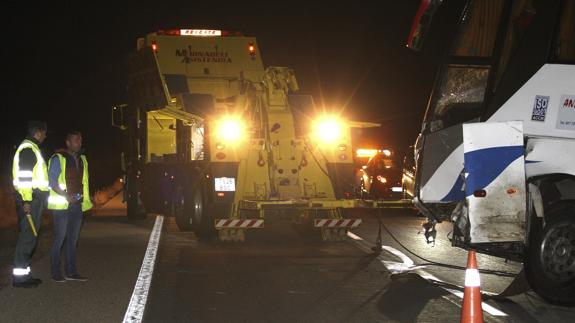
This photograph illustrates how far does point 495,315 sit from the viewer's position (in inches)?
312

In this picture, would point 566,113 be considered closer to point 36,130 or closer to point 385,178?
point 36,130

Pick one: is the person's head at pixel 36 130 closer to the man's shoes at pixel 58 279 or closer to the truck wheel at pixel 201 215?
the man's shoes at pixel 58 279

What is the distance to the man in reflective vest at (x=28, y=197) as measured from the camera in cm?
905

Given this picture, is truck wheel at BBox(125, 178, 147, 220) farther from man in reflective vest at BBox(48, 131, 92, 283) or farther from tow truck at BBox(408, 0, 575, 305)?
tow truck at BBox(408, 0, 575, 305)

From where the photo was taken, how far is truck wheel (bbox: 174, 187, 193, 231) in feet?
51.7

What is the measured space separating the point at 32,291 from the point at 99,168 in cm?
5076

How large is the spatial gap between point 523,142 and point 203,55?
11.6m

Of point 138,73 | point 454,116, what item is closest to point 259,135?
point 138,73

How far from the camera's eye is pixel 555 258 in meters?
8.17

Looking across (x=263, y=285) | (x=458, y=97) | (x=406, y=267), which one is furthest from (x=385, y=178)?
(x=458, y=97)

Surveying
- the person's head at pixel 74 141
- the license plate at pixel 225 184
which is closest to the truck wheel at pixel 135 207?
the license plate at pixel 225 184

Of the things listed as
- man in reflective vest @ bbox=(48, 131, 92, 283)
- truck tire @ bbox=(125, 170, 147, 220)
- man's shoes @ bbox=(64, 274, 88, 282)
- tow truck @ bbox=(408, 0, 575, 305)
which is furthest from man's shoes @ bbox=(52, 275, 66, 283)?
truck tire @ bbox=(125, 170, 147, 220)

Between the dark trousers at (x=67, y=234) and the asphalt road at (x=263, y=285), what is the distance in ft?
0.93

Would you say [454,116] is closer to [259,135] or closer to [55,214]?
[55,214]
